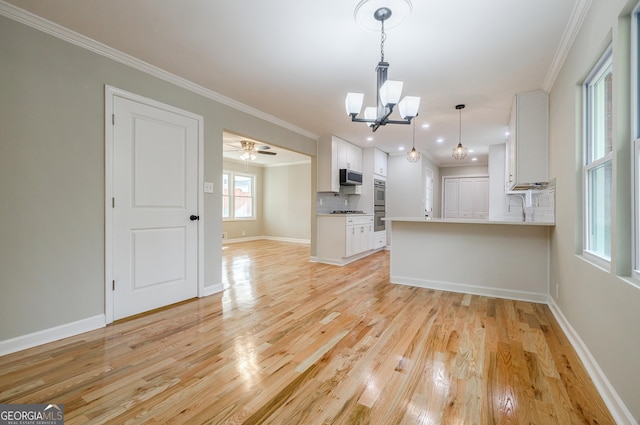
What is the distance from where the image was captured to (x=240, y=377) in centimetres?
179

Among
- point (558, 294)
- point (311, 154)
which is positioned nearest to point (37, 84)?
point (311, 154)

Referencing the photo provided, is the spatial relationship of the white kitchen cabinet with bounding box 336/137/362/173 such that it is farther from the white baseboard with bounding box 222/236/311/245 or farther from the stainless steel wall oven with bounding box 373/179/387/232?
the white baseboard with bounding box 222/236/311/245

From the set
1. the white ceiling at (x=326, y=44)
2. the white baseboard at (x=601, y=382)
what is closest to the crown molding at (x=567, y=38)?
the white ceiling at (x=326, y=44)

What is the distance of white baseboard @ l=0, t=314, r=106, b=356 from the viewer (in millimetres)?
2076

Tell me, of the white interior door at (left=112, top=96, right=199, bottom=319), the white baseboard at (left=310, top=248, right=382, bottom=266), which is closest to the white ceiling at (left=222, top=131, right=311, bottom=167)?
the white baseboard at (left=310, top=248, right=382, bottom=266)

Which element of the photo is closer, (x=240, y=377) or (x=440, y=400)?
(x=440, y=400)

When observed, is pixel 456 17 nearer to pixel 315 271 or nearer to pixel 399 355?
pixel 399 355

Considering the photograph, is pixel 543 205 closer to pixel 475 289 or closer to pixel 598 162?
pixel 475 289

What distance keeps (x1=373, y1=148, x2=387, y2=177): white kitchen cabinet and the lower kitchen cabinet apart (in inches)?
58.9

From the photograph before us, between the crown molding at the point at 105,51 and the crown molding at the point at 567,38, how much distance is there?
336cm

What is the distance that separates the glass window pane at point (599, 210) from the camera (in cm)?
183

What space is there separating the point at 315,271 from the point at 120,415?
3.49 m

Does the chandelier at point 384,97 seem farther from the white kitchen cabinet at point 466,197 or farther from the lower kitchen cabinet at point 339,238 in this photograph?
the white kitchen cabinet at point 466,197

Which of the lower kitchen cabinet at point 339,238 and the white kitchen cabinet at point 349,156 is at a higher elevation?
the white kitchen cabinet at point 349,156
